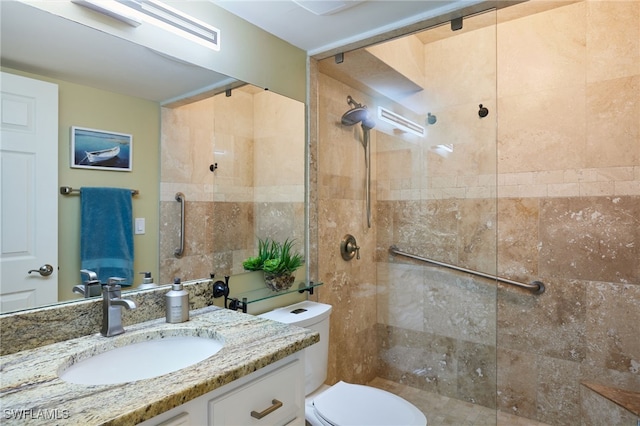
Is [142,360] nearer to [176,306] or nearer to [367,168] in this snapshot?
[176,306]

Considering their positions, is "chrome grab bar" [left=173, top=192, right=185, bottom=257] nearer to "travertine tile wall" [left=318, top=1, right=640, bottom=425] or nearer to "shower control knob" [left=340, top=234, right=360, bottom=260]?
"travertine tile wall" [left=318, top=1, right=640, bottom=425]

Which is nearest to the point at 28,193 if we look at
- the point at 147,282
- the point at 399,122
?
the point at 147,282

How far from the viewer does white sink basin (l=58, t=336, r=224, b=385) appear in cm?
104

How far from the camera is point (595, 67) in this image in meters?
2.08

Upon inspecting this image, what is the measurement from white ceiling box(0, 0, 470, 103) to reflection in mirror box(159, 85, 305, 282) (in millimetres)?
132

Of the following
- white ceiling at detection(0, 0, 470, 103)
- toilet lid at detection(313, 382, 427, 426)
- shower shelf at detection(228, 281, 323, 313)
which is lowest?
toilet lid at detection(313, 382, 427, 426)

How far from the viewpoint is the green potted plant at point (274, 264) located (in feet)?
6.31

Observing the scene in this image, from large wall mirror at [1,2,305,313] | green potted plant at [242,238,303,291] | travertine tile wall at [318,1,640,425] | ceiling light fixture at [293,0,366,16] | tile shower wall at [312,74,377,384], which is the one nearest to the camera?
large wall mirror at [1,2,305,313]

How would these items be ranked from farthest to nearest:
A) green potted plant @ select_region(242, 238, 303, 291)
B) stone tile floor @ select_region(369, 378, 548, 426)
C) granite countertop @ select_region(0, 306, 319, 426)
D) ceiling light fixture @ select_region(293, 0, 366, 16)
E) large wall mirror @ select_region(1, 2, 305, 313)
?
1. stone tile floor @ select_region(369, 378, 548, 426)
2. green potted plant @ select_region(242, 238, 303, 291)
3. ceiling light fixture @ select_region(293, 0, 366, 16)
4. large wall mirror @ select_region(1, 2, 305, 313)
5. granite countertop @ select_region(0, 306, 319, 426)

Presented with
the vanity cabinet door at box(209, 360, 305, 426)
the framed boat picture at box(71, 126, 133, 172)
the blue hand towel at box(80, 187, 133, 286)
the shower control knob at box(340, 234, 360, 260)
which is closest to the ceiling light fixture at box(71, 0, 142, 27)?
the framed boat picture at box(71, 126, 133, 172)

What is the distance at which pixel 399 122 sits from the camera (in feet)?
8.15

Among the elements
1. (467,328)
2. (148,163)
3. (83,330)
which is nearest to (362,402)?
(467,328)

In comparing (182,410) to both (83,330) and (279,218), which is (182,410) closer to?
(83,330)

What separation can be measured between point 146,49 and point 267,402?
4.45ft
